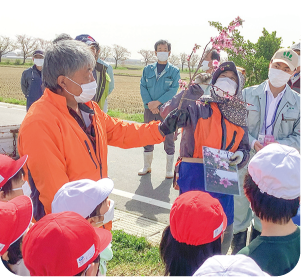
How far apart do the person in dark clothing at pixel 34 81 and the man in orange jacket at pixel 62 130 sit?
10.2 feet

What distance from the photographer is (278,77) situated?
311 centimetres

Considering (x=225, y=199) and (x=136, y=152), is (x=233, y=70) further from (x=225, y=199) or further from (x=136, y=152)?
(x=136, y=152)

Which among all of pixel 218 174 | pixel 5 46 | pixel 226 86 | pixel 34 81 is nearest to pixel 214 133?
pixel 218 174

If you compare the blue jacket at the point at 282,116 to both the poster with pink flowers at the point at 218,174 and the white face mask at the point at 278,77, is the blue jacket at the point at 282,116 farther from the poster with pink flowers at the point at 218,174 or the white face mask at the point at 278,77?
the poster with pink flowers at the point at 218,174

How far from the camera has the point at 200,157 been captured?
97.2 inches

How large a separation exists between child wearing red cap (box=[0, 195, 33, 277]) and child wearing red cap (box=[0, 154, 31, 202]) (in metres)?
0.48

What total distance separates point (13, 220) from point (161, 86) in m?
4.05

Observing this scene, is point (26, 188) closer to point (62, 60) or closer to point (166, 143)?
point (62, 60)

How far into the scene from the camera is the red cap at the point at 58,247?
1.28 metres

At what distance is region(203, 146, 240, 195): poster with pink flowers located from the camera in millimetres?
2346

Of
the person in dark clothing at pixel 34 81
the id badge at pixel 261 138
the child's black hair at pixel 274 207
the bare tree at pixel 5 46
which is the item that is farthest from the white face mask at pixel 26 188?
the bare tree at pixel 5 46

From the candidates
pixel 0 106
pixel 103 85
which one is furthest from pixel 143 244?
pixel 0 106

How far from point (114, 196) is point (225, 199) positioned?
8.13 feet

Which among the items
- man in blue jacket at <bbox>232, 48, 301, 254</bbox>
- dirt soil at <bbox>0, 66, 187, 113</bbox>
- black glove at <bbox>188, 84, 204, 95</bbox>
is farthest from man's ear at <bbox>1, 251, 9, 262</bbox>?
dirt soil at <bbox>0, 66, 187, 113</bbox>
